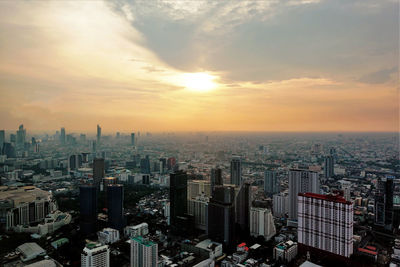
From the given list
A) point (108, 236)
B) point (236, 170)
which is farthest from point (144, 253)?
point (236, 170)

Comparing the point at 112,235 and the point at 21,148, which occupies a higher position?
the point at 21,148

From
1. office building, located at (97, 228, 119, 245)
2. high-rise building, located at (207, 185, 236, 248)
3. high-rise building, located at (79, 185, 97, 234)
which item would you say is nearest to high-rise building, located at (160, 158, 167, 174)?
high-rise building, located at (79, 185, 97, 234)

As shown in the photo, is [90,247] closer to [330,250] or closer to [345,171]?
[330,250]

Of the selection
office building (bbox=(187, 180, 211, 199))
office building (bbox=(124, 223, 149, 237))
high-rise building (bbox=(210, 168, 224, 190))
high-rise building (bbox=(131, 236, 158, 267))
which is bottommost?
office building (bbox=(124, 223, 149, 237))

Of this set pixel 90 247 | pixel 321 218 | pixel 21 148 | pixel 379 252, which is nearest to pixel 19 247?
pixel 90 247

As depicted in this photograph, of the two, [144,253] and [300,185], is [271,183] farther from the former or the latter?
[144,253]

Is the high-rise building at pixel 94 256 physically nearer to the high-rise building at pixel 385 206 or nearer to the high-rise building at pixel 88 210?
the high-rise building at pixel 88 210

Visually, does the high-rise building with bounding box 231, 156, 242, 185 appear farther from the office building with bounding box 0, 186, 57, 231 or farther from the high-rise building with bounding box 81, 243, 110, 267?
the office building with bounding box 0, 186, 57, 231
